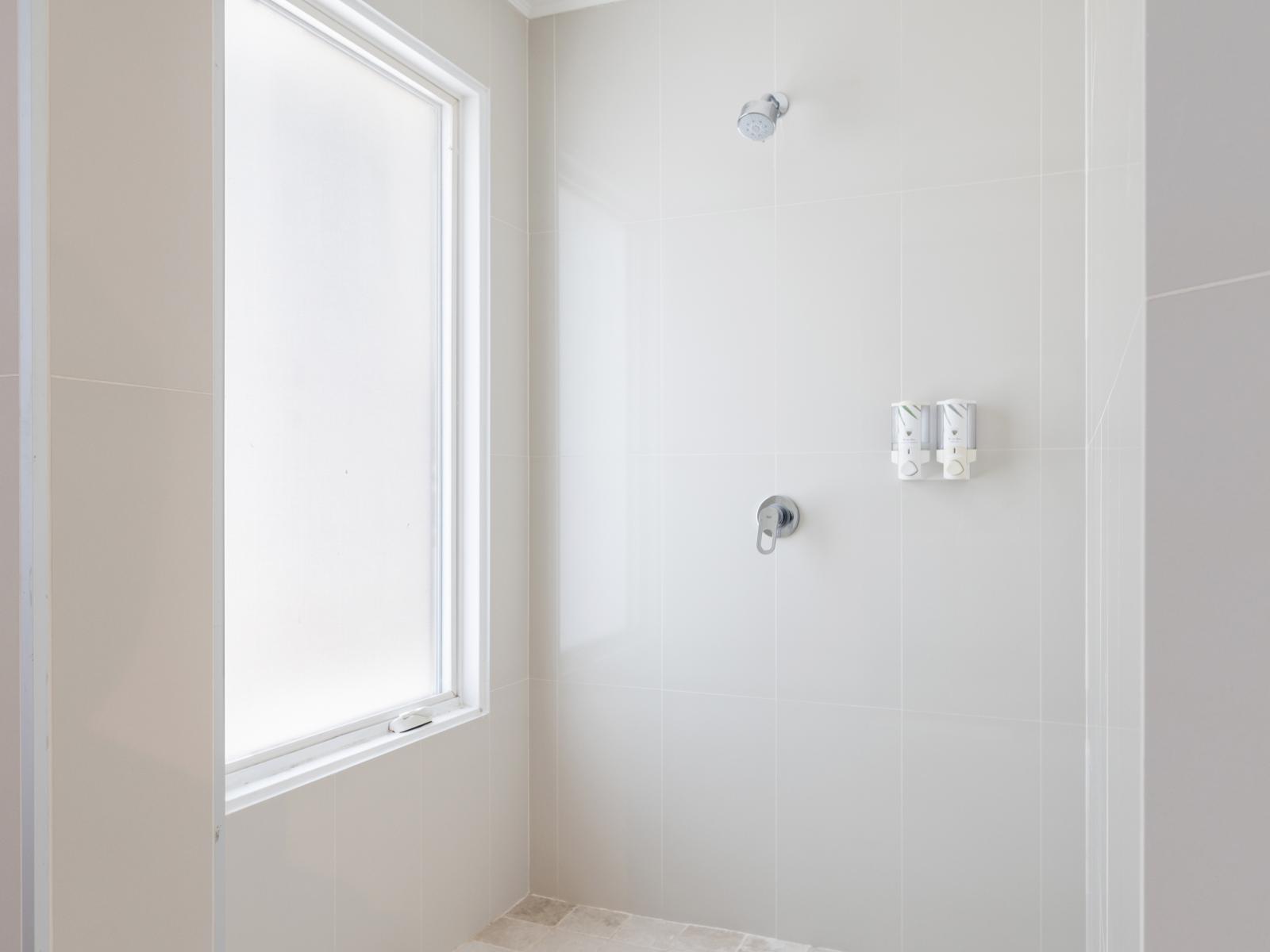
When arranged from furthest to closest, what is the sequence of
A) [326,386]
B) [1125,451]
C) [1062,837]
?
[1062,837]
[326,386]
[1125,451]

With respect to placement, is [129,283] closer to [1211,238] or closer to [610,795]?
[1211,238]

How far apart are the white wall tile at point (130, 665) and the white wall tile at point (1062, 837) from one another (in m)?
1.64

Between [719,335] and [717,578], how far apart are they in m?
0.60

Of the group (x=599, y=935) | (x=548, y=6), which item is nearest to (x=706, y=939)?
(x=599, y=935)

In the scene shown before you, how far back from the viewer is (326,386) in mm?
1823

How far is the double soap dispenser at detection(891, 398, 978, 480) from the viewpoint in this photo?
6.39ft

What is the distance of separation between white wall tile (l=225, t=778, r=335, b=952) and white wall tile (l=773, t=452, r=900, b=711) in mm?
1063

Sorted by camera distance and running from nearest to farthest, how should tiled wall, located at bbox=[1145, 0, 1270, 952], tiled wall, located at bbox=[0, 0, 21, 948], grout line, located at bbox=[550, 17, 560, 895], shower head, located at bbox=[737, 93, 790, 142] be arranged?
tiled wall, located at bbox=[1145, 0, 1270, 952]
tiled wall, located at bbox=[0, 0, 21, 948]
shower head, located at bbox=[737, 93, 790, 142]
grout line, located at bbox=[550, 17, 560, 895]

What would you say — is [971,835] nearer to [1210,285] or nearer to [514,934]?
[514,934]

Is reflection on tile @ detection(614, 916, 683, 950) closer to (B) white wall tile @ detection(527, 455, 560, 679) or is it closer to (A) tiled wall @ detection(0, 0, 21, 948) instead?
(B) white wall tile @ detection(527, 455, 560, 679)

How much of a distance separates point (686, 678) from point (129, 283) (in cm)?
159

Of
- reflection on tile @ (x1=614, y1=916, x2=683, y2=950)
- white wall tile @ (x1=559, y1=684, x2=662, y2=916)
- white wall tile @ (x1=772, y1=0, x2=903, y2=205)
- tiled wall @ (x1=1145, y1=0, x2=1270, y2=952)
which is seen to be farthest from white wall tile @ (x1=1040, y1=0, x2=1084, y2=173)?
reflection on tile @ (x1=614, y1=916, x2=683, y2=950)

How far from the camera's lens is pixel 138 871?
1036mm

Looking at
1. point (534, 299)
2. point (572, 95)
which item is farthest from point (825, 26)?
point (534, 299)
